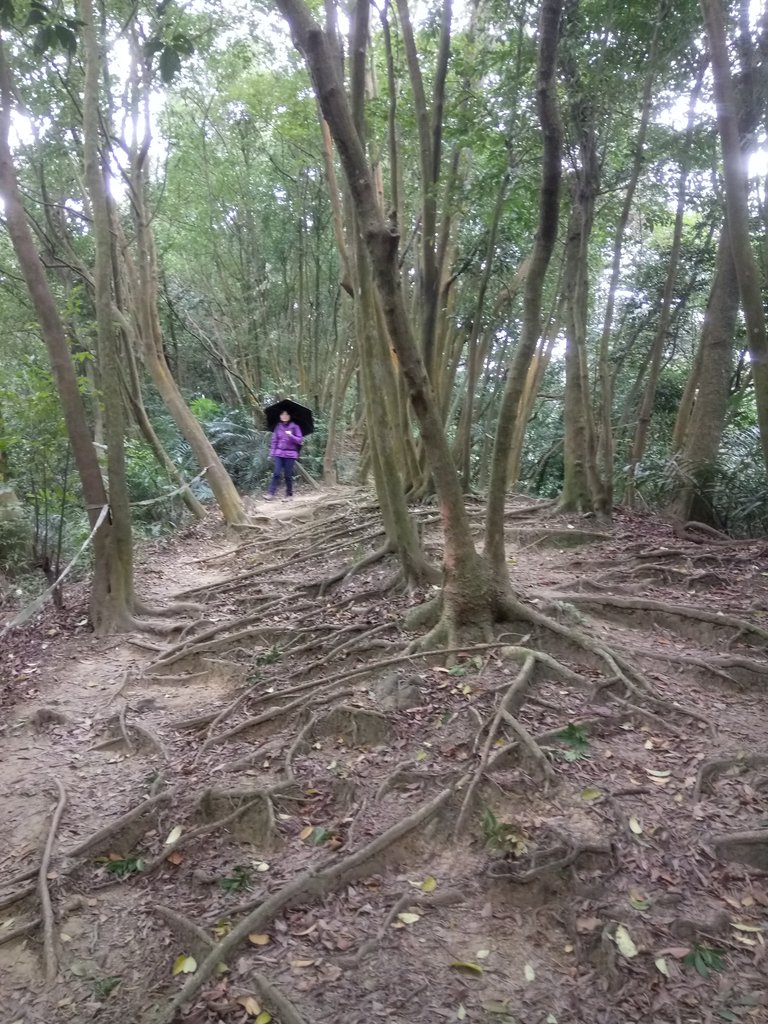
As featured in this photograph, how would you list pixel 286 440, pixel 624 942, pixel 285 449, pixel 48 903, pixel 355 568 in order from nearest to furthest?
pixel 624 942 < pixel 48 903 < pixel 355 568 < pixel 286 440 < pixel 285 449

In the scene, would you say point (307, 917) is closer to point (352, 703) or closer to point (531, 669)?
point (352, 703)

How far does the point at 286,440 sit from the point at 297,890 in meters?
10.5

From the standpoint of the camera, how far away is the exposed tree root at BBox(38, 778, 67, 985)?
3.30 meters

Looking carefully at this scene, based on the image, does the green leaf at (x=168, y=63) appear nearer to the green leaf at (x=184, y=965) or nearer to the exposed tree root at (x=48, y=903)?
the exposed tree root at (x=48, y=903)

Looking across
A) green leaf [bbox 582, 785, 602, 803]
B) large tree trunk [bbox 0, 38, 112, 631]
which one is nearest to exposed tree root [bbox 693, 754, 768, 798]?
green leaf [bbox 582, 785, 602, 803]

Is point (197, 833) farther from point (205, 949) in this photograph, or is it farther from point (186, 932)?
point (205, 949)

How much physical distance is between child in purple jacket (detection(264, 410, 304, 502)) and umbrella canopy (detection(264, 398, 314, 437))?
19.6 inches

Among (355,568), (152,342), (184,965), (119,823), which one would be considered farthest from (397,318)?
(152,342)

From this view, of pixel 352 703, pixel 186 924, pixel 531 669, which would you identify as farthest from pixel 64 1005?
pixel 531 669

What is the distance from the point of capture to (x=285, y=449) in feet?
44.1

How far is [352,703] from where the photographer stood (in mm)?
4773

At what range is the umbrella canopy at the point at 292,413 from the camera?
14172 millimetres

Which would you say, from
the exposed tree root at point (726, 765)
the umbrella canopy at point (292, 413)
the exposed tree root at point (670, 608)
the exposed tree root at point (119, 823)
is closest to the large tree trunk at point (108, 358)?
the exposed tree root at point (119, 823)

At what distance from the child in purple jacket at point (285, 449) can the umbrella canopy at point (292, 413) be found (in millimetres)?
497
